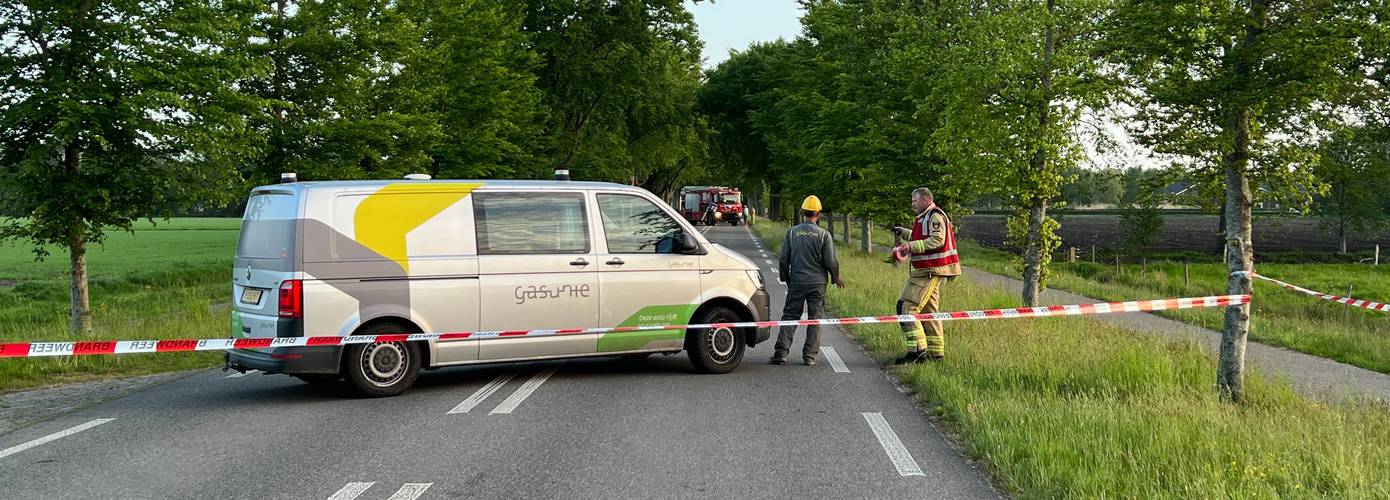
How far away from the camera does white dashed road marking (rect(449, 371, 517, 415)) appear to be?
7.98 m

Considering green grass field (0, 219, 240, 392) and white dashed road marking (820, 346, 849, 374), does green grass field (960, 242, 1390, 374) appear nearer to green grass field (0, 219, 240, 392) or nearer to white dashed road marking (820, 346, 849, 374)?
white dashed road marking (820, 346, 849, 374)

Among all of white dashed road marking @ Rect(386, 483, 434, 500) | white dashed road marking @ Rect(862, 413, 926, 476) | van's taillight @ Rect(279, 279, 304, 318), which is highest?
van's taillight @ Rect(279, 279, 304, 318)

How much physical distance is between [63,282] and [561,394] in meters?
30.2

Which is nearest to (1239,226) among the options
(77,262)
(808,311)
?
(808,311)

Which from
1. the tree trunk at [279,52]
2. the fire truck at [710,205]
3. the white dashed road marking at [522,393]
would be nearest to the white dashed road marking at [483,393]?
the white dashed road marking at [522,393]

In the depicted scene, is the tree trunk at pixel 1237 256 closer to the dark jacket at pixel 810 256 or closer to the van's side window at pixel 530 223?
the dark jacket at pixel 810 256

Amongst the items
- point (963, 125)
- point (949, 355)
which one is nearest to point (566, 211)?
point (949, 355)

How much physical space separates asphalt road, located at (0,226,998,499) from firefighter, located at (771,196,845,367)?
82 cm

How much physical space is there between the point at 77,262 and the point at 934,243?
1181 cm

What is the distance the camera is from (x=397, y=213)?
8500mm

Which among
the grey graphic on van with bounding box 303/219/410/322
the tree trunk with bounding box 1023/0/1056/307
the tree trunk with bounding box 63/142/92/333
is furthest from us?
the tree trunk with bounding box 1023/0/1056/307

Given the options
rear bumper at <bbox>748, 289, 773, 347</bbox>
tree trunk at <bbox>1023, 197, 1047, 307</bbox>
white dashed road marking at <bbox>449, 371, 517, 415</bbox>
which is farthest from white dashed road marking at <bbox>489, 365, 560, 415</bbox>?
tree trunk at <bbox>1023, 197, 1047, 307</bbox>

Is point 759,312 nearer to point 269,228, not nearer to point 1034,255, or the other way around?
point 269,228

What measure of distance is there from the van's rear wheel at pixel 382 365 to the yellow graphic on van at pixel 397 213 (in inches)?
24.6
